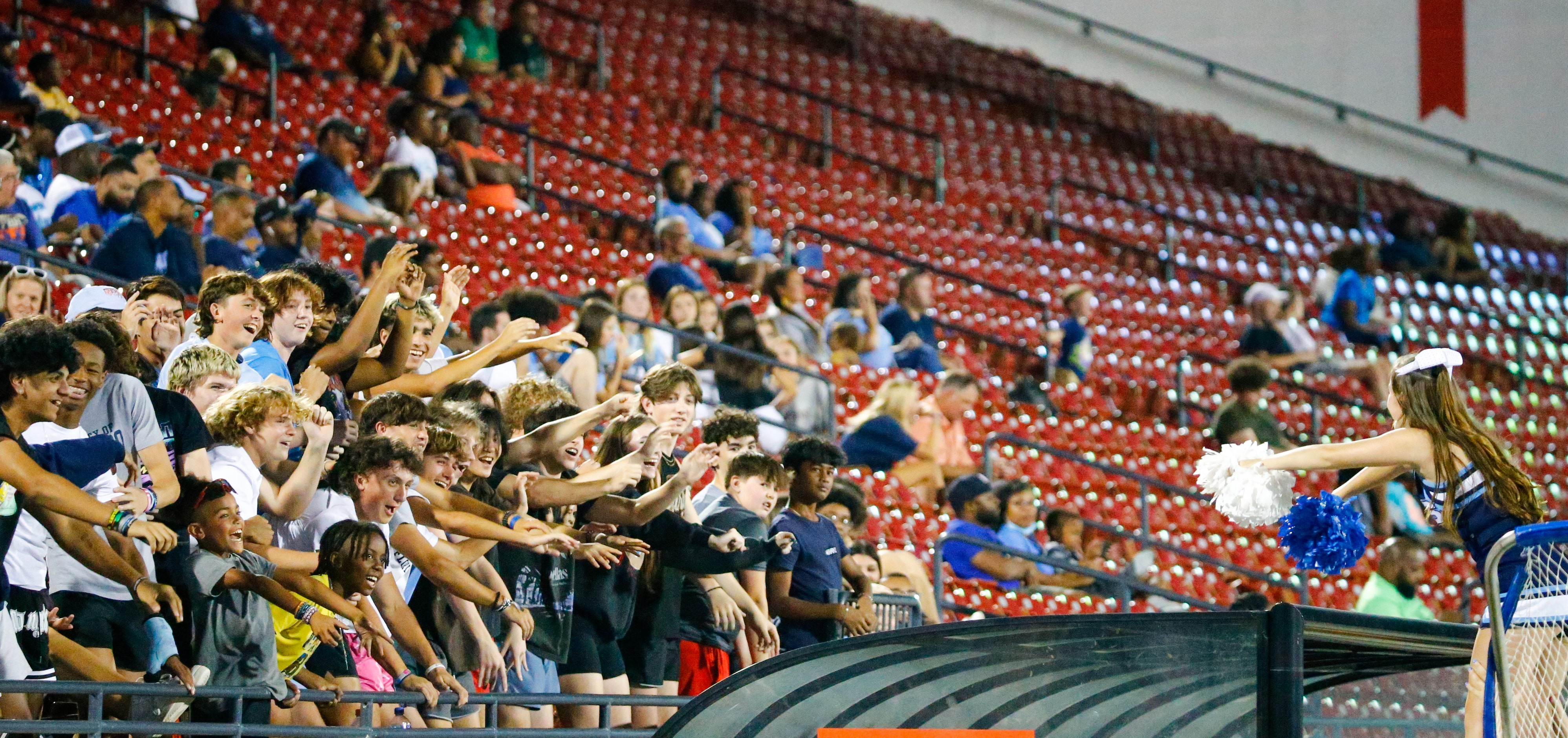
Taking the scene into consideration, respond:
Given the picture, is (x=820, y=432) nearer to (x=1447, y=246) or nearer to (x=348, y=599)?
(x=348, y=599)

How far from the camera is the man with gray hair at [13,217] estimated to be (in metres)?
7.88

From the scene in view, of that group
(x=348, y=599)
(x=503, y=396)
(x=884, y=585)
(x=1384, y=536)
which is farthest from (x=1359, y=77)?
(x=348, y=599)

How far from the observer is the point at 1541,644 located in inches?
163

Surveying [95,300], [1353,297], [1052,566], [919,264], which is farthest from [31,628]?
[1353,297]

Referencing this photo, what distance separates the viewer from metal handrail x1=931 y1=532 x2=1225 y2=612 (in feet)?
27.9

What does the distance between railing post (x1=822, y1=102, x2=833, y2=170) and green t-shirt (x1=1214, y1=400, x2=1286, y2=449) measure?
4.89 metres

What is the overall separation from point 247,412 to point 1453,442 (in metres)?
3.13

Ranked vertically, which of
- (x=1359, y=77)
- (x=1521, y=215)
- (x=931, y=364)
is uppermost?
(x=1359, y=77)

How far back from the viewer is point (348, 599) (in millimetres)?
5242

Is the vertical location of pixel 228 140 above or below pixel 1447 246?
below

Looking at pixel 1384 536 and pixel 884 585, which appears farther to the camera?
pixel 1384 536

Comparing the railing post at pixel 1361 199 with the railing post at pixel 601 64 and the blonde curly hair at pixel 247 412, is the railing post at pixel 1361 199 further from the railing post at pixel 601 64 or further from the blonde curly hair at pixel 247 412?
the blonde curly hair at pixel 247 412

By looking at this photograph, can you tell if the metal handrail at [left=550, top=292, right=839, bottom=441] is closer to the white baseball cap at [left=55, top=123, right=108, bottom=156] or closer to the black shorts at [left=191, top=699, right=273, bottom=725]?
the white baseball cap at [left=55, top=123, right=108, bottom=156]

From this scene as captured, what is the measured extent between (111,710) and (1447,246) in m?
15.3
